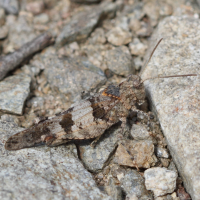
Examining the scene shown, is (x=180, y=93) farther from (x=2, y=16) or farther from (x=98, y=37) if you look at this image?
(x=2, y=16)

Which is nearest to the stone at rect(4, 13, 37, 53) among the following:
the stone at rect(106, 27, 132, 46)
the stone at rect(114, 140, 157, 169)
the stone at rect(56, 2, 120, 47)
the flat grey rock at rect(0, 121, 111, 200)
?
the stone at rect(56, 2, 120, 47)

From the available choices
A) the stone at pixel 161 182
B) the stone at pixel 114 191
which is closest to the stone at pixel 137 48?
the stone at pixel 161 182

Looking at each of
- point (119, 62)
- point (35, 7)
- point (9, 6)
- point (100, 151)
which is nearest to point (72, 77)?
point (119, 62)

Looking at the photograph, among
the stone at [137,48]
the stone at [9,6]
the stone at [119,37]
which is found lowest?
the stone at [137,48]

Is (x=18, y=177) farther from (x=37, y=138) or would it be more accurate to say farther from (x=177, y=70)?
(x=177, y=70)

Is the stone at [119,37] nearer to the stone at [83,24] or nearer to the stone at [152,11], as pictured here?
the stone at [83,24]

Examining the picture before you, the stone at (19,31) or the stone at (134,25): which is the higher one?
the stone at (19,31)

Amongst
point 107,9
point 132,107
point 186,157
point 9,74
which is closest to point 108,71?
point 132,107

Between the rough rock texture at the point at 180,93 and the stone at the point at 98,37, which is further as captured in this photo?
the stone at the point at 98,37
